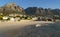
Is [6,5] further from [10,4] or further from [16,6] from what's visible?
[16,6]

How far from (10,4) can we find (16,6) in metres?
12.6

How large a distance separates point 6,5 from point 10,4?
8811 millimetres

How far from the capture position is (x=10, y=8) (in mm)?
137375

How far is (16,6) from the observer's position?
514ft

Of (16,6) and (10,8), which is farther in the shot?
(16,6)

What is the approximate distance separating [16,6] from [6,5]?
21.1 metres

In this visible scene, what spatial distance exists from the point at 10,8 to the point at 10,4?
30.9ft

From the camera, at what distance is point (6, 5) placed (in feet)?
450

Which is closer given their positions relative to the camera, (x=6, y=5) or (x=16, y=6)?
(x=6, y=5)

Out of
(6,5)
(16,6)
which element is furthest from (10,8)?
(16,6)

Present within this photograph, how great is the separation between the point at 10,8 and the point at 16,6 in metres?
20.2

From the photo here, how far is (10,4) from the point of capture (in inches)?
5723

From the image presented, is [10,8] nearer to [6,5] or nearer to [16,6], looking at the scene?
[6,5]
